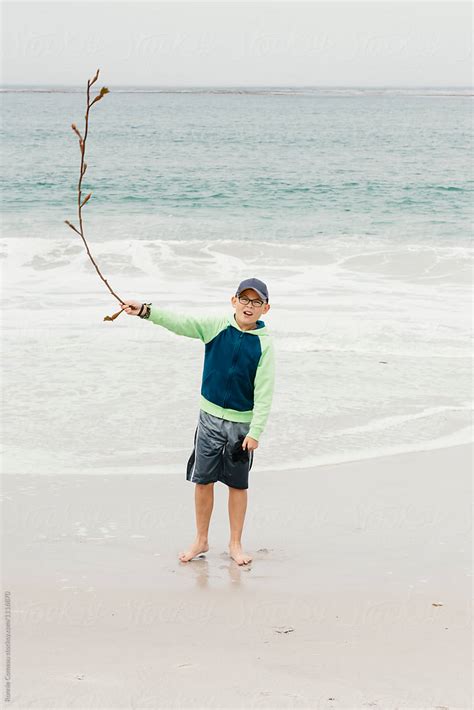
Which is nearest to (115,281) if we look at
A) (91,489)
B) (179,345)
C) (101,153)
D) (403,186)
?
(179,345)

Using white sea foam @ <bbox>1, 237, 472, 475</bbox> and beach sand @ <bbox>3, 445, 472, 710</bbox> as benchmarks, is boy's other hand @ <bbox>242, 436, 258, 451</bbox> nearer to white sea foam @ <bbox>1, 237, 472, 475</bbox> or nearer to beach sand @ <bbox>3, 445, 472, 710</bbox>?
beach sand @ <bbox>3, 445, 472, 710</bbox>

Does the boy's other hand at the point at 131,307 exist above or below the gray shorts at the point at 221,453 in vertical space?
above

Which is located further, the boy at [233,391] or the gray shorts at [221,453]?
the gray shorts at [221,453]

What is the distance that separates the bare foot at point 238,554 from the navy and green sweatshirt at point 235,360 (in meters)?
0.56

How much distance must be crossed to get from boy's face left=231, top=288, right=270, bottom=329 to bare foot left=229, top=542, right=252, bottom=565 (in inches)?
40.1

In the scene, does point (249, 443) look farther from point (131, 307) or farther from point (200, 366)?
point (200, 366)

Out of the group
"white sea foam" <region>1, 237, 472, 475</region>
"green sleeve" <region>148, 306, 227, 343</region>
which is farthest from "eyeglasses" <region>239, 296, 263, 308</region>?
"white sea foam" <region>1, 237, 472, 475</region>

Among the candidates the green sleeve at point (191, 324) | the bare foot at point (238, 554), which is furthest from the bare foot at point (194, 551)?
the green sleeve at point (191, 324)

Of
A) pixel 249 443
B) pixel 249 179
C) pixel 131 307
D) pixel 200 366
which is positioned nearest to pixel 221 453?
pixel 249 443

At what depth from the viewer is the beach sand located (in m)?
3.25

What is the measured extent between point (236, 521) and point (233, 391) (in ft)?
2.04

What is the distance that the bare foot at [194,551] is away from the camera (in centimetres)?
442

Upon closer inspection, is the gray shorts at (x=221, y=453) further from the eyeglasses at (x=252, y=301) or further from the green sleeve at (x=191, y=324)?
the eyeglasses at (x=252, y=301)

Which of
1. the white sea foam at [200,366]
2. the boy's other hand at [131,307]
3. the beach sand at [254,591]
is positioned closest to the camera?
the beach sand at [254,591]
